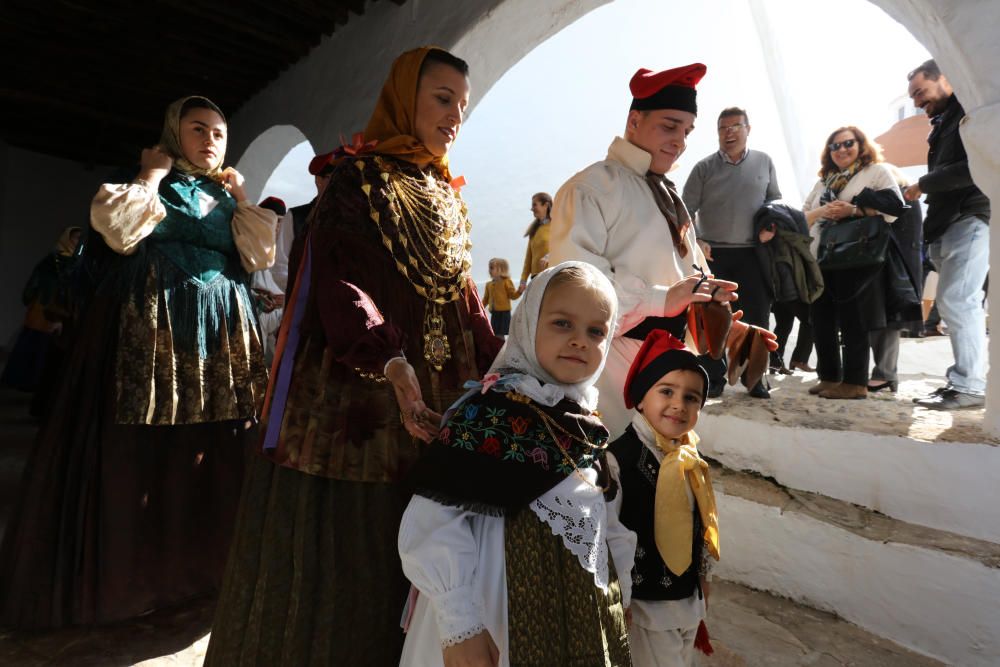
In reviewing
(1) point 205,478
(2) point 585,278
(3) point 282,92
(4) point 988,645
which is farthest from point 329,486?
(3) point 282,92

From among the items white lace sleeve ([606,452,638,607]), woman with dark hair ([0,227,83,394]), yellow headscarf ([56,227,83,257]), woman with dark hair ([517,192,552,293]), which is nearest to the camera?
white lace sleeve ([606,452,638,607])

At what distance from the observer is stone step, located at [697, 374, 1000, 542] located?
6.66 ft

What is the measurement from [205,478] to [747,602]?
227 cm

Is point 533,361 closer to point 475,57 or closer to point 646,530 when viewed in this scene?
point 646,530

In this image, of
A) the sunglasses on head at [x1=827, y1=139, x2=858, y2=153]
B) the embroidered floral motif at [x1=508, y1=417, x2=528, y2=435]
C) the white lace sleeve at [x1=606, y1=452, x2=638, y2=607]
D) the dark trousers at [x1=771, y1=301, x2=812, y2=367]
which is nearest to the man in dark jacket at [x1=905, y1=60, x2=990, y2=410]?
the sunglasses on head at [x1=827, y1=139, x2=858, y2=153]

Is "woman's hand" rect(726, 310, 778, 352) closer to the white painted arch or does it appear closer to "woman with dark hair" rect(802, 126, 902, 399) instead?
the white painted arch

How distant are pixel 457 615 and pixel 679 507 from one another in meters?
0.68

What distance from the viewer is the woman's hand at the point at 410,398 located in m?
1.21

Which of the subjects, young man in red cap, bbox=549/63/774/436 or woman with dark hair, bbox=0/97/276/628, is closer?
young man in red cap, bbox=549/63/774/436

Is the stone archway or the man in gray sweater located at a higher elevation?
A: the stone archway

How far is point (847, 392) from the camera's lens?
126 inches

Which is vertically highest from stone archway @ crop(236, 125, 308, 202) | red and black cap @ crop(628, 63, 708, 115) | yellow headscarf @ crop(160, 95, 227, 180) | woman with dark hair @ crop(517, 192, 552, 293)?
stone archway @ crop(236, 125, 308, 202)

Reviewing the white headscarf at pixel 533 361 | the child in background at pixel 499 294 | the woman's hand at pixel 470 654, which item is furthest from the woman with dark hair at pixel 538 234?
the woman's hand at pixel 470 654

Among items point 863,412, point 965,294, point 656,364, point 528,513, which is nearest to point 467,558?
point 528,513
